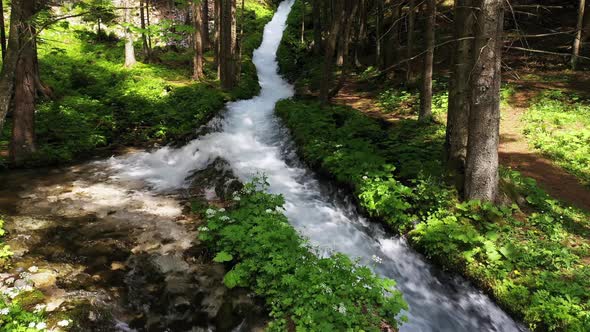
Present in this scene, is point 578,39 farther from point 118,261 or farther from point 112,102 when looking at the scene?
point 112,102

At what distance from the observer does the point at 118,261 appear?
6148mm

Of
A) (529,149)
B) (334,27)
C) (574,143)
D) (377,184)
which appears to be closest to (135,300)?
(377,184)

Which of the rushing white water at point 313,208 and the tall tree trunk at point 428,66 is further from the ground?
the tall tree trunk at point 428,66

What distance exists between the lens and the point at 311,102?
17.2m

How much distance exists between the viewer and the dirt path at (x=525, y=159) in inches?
337

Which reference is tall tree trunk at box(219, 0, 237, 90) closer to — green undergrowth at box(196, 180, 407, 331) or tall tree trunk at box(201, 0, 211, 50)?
tall tree trunk at box(201, 0, 211, 50)

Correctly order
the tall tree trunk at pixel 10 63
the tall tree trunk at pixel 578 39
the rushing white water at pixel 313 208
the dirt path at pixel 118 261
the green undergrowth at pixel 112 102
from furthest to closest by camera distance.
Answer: the tall tree trunk at pixel 578 39 → the green undergrowth at pixel 112 102 → the rushing white water at pixel 313 208 → the tall tree trunk at pixel 10 63 → the dirt path at pixel 118 261

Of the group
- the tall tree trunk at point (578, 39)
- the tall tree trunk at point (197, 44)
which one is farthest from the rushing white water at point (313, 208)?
the tall tree trunk at point (578, 39)

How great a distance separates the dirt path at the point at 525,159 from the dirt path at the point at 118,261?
26.1 ft

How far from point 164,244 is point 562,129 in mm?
12779

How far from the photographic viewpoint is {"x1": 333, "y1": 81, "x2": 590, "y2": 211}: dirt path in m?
8.55

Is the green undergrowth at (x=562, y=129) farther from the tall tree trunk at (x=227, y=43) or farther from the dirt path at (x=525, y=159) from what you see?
the tall tree trunk at (x=227, y=43)

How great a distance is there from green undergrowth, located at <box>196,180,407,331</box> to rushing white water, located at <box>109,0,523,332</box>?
111 cm

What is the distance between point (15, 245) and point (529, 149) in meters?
13.3
